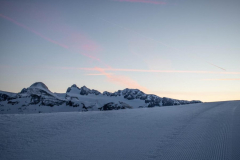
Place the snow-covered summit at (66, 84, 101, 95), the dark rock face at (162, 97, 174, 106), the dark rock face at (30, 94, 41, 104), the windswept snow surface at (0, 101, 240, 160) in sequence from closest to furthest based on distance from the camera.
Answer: the windswept snow surface at (0, 101, 240, 160)
the dark rock face at (30, 94, 41, 104)
the dark rock face at (162, 97, 174, 106)
the snow-covered summit at (66, 84, 101, 95)

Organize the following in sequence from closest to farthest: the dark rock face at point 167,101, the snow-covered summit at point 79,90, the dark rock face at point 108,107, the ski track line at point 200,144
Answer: the ski track line at point 200,144
the dark rock face at point 108,107
the dark rock face at point 167,101
the snow-covered summit at point 79,90

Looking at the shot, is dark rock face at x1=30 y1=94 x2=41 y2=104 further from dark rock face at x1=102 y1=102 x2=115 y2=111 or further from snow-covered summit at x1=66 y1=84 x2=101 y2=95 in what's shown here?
snow-covered summit at x1=66 y1=84 x2=101 y2=95

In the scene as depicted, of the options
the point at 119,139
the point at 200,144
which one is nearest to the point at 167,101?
the point at 119,139

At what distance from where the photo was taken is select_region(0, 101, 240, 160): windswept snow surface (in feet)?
16.6

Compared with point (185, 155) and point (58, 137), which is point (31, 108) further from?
point (185, 155)

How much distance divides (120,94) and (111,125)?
13606 centimetres

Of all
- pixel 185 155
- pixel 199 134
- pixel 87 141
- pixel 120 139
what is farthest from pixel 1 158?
pixel 199 134

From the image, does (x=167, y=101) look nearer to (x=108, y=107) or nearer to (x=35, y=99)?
(x=108, y=107)

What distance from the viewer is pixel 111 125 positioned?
8.36 meters

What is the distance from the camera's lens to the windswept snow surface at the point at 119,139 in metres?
5.05

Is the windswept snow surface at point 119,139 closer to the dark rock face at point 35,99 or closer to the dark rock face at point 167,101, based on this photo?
the dark rock face at point 35,99

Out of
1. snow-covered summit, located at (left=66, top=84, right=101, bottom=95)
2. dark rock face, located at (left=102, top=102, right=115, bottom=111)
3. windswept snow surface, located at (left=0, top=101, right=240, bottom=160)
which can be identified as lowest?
dark rock face, located at (left=102, top=102, right=115, bottom=111)

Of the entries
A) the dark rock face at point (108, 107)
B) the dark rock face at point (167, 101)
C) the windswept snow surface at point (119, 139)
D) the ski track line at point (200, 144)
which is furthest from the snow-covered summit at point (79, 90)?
the ski track line at point (200, 144)

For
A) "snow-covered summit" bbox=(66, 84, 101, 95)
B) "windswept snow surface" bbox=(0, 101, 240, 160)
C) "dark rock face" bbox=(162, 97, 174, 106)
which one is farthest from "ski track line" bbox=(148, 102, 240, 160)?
"snow-covered summit" bbox=(66, 84, 101, 95)
